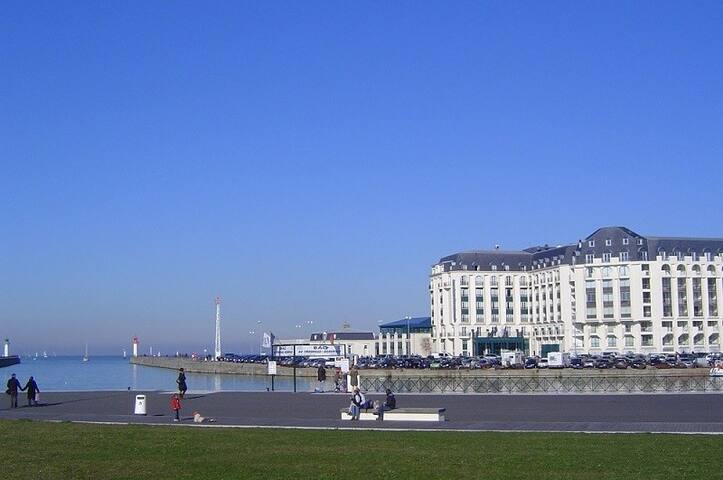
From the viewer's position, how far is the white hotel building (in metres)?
127

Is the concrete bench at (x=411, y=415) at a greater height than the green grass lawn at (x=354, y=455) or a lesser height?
lesser

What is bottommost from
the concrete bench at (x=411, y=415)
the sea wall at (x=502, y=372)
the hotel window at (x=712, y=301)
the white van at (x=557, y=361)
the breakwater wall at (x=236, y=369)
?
the breakwater wall at (x=236, y=369)

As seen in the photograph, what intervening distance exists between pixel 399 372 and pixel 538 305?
1978 inches

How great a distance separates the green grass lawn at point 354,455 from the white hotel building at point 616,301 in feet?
351

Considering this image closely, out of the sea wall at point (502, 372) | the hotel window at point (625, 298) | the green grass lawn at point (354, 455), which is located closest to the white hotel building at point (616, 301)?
the hotel window at point (625, 298)

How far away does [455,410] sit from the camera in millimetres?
37656

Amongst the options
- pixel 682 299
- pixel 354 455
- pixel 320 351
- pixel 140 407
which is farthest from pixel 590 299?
pixel 354 455

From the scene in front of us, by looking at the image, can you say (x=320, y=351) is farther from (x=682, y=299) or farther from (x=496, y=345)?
(x=682, y=299)

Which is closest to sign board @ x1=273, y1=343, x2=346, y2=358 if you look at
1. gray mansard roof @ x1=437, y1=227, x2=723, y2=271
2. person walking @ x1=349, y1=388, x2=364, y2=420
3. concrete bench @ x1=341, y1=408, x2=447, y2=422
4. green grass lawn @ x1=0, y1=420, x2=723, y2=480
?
gray mansard roof @ x1=437, y1=227, x2=723, y2=271

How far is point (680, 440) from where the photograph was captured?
945 inches

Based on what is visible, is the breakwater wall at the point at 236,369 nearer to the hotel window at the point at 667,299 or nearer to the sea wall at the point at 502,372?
the sea wall at the point at 502,372

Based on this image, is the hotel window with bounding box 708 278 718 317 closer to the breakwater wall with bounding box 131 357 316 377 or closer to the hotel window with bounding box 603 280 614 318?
the hotel window with bounding box 603 280 614 318

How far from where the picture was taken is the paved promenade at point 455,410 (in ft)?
99.2

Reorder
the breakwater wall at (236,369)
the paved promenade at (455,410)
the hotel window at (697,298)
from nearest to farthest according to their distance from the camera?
the paved promenade at (455,410) < the breakwater wall at (236,369) < the hotel window at (697,298)
